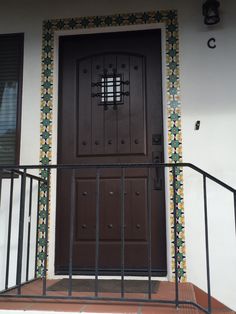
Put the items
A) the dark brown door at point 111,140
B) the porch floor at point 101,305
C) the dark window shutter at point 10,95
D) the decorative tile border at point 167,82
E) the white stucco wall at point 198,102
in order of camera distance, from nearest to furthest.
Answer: the porch floor at point 101,305, the white stucco wall at point 198,102, the decorative tile border at point 167,82, the dark brown door at point 111,140, the dark window shutter at point 10,95

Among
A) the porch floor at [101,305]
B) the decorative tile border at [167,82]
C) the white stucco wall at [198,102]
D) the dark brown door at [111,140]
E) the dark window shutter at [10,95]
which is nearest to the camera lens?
the porch floor at [101,305]

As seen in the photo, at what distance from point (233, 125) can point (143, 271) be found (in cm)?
141

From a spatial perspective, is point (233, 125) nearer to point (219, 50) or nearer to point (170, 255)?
point (219, 50)

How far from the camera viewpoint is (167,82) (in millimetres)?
3418

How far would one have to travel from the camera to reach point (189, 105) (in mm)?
3371

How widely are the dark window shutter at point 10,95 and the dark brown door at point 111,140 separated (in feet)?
1.24

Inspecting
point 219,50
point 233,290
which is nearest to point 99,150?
point 219,50

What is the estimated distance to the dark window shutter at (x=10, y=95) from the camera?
140 inches

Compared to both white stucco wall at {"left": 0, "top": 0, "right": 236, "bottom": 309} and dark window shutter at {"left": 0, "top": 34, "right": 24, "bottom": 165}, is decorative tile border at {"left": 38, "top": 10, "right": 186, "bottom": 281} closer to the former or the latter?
white stucco wall at {"left": 0, "top": 0, "right": 236, "bottom": 309}

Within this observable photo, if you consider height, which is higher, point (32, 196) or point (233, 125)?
point (233, 125)

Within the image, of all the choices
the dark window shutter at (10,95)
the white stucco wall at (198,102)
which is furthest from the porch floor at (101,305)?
the dark window shutter at (10,95)

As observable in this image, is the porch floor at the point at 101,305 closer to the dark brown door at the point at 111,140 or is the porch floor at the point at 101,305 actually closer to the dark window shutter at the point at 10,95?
the dark brown door at the point at 111,140

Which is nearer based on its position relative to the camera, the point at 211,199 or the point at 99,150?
the point at 211,199

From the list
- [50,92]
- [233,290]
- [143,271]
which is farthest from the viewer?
[50,92]
